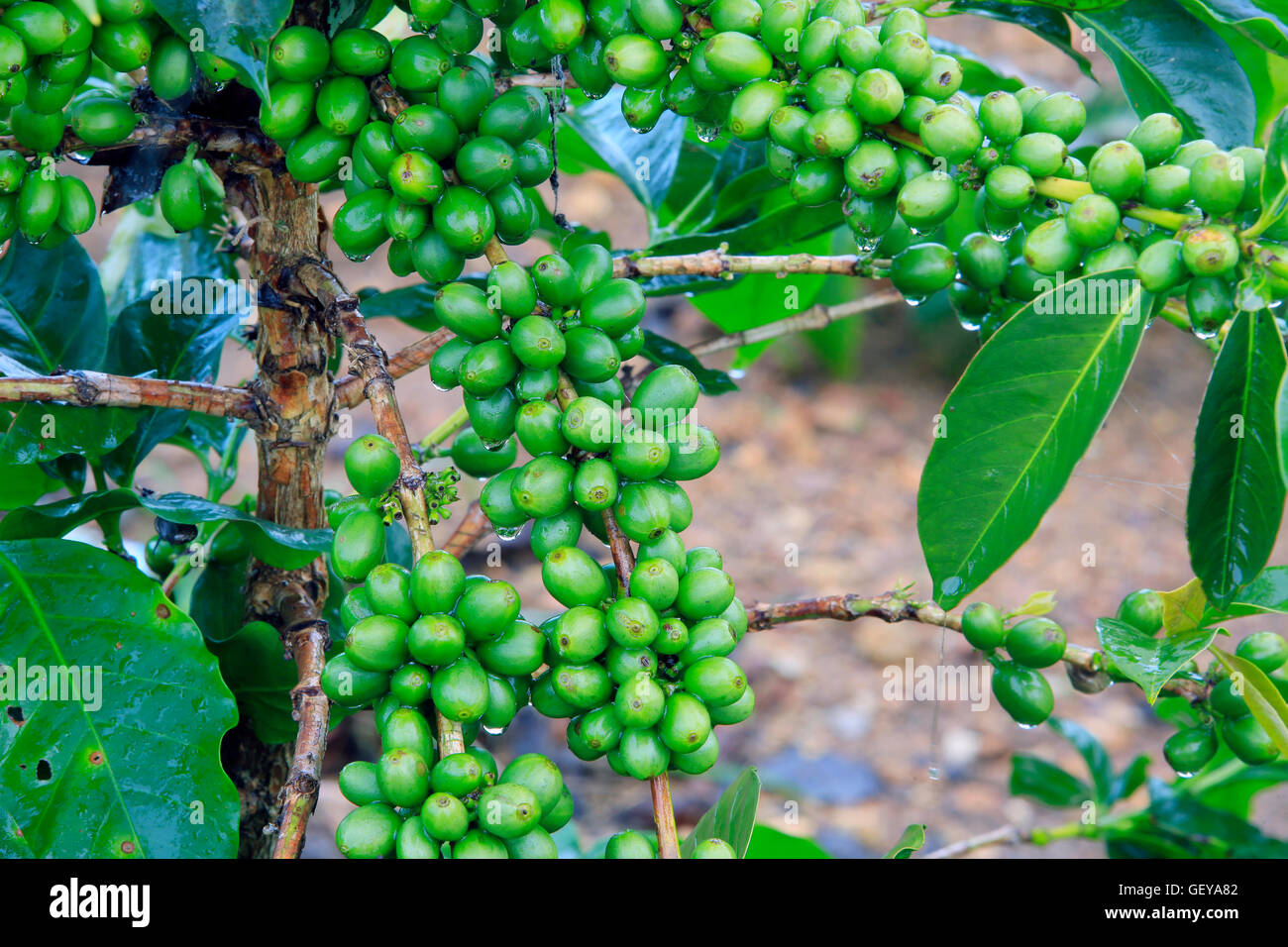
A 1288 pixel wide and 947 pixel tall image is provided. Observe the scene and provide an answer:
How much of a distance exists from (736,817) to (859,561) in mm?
2862

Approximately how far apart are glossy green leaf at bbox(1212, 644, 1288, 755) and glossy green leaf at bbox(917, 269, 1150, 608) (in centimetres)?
27

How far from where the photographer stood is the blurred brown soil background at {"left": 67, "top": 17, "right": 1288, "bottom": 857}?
8.97 ft

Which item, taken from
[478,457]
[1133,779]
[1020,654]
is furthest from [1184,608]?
[1133,779]

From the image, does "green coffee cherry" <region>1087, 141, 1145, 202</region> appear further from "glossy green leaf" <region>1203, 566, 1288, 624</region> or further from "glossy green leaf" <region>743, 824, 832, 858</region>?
"glossy green leaf" <region>743, 824, 832, 858</region>

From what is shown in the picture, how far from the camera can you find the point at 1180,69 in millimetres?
839

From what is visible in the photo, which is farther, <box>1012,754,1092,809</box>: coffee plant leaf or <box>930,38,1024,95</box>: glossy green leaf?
<box>1012,754,1092,809</box>: coffee plant leaf

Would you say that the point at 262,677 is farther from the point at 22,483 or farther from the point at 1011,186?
the point at 1011,186

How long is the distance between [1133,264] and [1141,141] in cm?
10

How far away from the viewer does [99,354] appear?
94 centimetres

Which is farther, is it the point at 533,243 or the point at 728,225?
the point at 533,243

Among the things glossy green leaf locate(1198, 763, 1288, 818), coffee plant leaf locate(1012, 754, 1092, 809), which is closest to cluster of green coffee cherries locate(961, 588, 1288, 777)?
glossy green leaf locate(1198, 763, 1288, 818)
